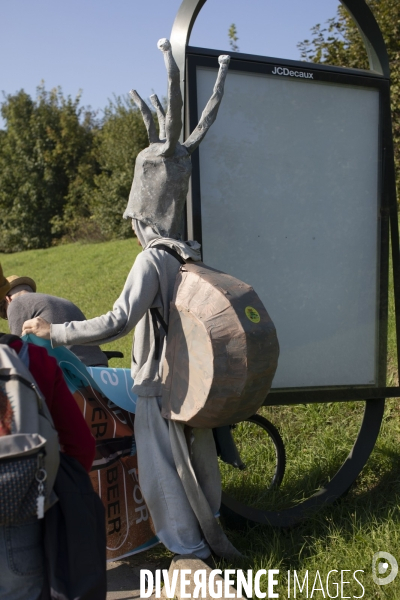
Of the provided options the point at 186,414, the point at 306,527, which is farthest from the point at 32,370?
the point at 306,527

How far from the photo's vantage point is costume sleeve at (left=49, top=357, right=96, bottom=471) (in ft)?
7.36

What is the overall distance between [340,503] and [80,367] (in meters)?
1.83

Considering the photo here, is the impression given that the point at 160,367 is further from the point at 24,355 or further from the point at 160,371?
the point at 24,355

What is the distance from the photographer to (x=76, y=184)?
1324 inches

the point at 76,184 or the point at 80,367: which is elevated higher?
the point at 76,184

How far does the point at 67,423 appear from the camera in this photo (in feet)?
7.39

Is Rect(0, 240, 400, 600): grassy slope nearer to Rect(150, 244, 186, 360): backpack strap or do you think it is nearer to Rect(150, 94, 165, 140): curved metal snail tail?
Rect(150, 244, 186, 360): backpack strap

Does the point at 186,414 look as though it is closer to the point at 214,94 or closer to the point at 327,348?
the point at 327,348

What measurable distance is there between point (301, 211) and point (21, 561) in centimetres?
270

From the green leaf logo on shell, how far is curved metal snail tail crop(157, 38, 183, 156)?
928 millimetres

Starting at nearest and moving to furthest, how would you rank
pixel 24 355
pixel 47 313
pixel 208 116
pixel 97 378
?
pixel 24 355 → pixel 208 116 → pixel 97 378 → pixel 47 313

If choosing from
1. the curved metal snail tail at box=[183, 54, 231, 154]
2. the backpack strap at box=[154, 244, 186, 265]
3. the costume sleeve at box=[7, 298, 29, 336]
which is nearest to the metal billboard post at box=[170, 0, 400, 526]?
the curved metal snail tail at box=[183, 54, 231, 154]

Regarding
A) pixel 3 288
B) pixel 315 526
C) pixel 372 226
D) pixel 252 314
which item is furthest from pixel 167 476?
pixel 372 226

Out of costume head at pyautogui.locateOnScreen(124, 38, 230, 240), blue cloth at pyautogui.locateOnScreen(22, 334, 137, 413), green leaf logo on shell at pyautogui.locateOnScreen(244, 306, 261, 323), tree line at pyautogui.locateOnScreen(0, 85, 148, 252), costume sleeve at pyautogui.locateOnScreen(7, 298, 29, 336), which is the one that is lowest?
blue cloth at pyautogui.locateOnScreen(22, 334, 137, 413)
